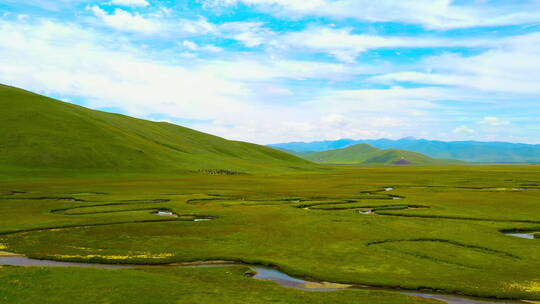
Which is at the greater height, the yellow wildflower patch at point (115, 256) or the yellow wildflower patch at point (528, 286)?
the yellow wildflower patch at point (528, 286)

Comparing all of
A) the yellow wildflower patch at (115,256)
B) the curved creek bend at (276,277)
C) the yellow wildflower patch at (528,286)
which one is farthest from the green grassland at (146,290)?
the yellow wildflower patch at (528,286)

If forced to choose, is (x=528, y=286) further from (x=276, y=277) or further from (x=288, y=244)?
(x=288, y=244)

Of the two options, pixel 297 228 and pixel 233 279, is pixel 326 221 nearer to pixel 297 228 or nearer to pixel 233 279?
pixel 297 228

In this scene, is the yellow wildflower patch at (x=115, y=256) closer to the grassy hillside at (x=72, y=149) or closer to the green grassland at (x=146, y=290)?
the green grassland at (x=146, y=290)

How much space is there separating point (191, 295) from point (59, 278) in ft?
30.6

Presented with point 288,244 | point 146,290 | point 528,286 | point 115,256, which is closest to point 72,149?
point 115,256

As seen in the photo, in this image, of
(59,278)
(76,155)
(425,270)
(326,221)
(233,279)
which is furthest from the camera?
(76,155)

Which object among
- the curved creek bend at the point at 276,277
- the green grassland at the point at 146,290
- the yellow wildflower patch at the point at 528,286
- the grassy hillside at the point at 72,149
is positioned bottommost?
the curved creek bend at the point at 276,277

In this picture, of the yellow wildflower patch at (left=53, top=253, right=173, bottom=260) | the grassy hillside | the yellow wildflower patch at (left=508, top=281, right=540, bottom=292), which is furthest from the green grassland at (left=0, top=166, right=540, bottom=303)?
the grassy hillside

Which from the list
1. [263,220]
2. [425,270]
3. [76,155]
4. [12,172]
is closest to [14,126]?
[76,155]

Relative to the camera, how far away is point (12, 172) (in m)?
127

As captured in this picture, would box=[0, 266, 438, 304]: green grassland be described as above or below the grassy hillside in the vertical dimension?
below

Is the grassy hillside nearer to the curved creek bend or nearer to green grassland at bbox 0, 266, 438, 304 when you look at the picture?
the curved creek bend

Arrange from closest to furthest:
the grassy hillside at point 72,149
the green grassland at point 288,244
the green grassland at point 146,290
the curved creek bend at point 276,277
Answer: the green grassland at point 146,290
the curved creek bend at point 276,277
the green grassland at point 288,244
the grassy hillside at point 72,149
